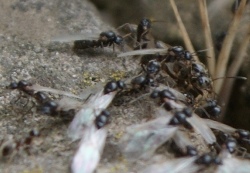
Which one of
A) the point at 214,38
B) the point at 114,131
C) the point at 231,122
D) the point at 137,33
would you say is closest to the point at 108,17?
the point at 137,33

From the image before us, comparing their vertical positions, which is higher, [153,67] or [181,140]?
[153,67]

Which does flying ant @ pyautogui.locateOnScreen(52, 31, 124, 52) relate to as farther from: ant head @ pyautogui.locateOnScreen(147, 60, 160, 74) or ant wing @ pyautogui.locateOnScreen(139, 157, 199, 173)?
ant wing @ pyautogui.locateOnScreen(139, 157, 199, 173)

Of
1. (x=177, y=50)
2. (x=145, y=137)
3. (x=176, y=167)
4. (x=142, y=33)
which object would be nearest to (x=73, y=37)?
(x=142, y=33)

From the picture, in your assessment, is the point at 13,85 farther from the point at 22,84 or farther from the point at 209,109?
the point at 209,109

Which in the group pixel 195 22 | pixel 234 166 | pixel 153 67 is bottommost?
pixel 234 166

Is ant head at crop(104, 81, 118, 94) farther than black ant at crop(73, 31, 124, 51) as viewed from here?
No

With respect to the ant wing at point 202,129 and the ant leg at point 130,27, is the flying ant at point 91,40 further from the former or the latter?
the ant wing at point 202,129

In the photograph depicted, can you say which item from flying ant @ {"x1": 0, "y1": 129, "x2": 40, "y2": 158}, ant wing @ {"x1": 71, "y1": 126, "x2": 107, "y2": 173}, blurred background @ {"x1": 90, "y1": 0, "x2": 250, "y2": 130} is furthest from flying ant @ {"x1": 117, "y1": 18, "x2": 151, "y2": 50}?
flying ant @ {"x1": 0, "y1": 129, "x2": 40, "y2": 158}

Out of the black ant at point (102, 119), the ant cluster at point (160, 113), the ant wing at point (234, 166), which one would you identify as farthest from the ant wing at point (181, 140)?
the black ant at point (102, 119)
